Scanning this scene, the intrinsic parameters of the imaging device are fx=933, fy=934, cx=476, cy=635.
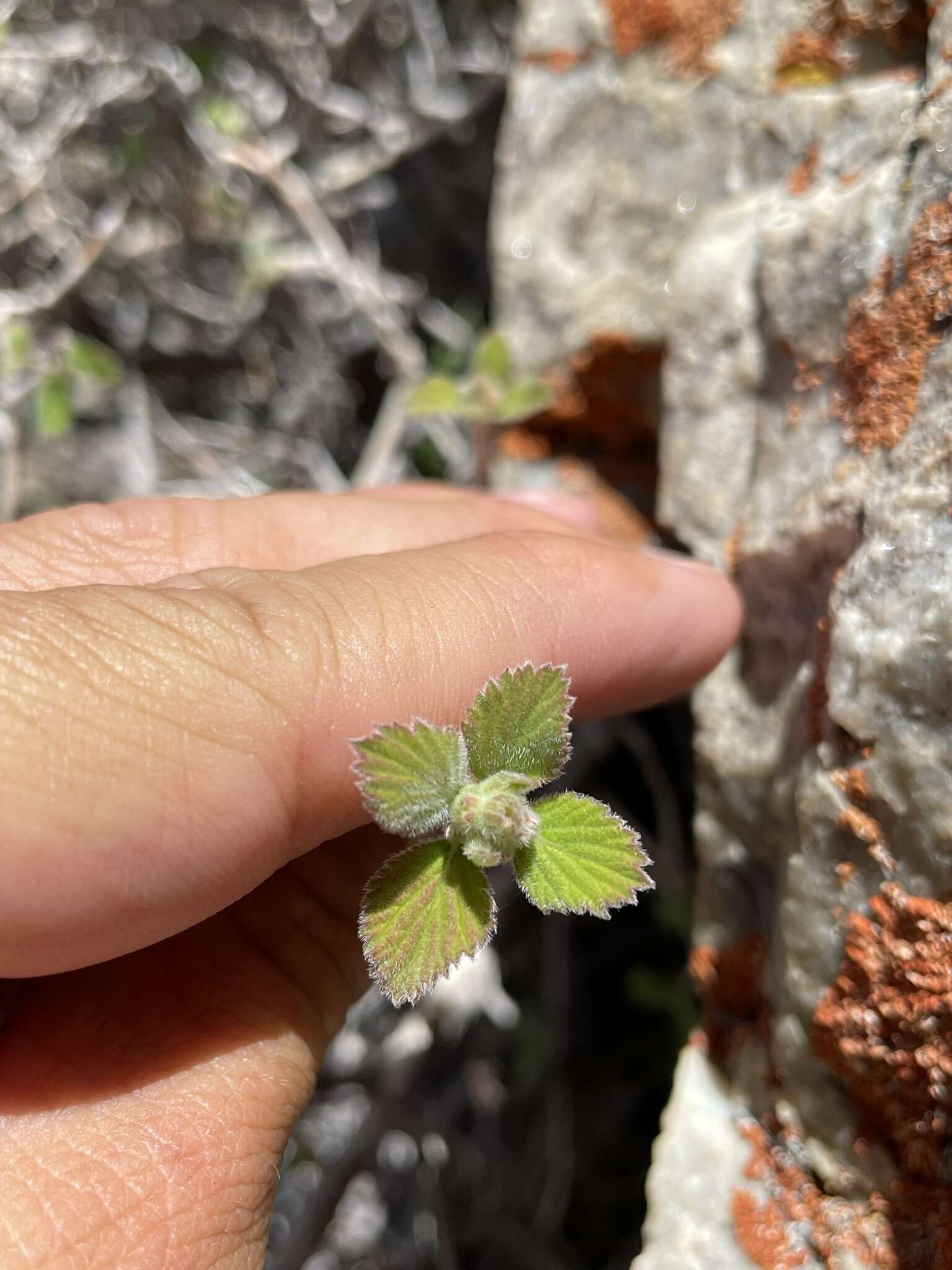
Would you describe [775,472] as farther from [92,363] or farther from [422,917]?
[92,363]

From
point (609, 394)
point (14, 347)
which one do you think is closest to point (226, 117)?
point (14, 347)

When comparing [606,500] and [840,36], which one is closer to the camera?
[840,36]

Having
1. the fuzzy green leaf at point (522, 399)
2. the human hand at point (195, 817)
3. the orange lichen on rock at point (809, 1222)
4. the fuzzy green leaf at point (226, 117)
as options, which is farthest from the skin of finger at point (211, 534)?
the fuzzy green leaf at point (226, 117)

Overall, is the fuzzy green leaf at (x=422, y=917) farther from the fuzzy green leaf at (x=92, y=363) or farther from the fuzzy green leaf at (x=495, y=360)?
the fuzzy green leaf at (x=92, y=363)

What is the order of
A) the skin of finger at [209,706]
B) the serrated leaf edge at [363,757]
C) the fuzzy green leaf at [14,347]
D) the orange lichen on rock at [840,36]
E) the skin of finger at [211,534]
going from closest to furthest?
the skin of finger at [209,706], the serrated leaf edge at [363,757], the skin of finger at [211,534], the orange lichen on rock at [840,36], the fuzzy green leaf at [14,347]

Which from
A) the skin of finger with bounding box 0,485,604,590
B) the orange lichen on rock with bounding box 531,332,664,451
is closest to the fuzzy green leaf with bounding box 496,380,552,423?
the orange lichen on rock with bounding box 531,332,664,451

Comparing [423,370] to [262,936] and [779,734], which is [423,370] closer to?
[779,734]

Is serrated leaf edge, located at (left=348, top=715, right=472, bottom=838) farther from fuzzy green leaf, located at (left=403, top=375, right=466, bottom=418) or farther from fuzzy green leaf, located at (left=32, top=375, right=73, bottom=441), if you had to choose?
fuzzy green leaf, located at (left=32, top=375, right=73, bottom=441)
